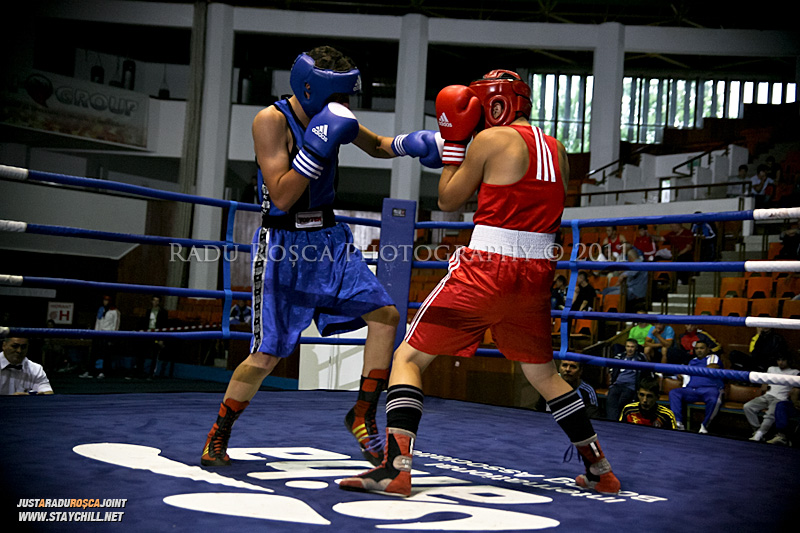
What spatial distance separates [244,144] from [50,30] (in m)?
4.32

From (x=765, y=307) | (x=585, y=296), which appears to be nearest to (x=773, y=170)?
(x=765, y=307)

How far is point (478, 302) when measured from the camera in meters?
1.88

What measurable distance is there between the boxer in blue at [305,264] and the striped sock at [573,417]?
21.6 inches

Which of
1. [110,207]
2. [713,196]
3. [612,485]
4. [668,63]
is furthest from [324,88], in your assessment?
[668,63]

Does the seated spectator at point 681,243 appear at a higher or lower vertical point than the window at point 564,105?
lower

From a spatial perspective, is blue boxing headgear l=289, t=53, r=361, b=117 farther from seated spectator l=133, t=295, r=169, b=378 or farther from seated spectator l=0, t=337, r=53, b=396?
seated spectator l=133, t=295, r=169, b=378

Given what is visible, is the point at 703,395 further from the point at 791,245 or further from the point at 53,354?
the point at 53,354

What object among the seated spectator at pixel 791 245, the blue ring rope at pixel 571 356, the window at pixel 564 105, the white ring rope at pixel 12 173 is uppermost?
the window at pixel 564 105

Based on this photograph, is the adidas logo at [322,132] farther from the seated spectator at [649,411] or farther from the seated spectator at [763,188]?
the seated spectator at [763,188]

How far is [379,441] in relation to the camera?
7.23ft

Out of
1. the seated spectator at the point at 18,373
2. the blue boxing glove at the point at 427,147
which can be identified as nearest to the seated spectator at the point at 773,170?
the blue boxing glove at the point at 427,147

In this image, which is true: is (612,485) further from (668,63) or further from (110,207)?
(668,63)

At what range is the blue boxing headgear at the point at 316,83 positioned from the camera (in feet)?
6.66

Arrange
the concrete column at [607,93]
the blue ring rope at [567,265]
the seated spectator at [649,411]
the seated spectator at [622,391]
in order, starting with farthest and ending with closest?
the concrete column at [607,93] → the seated spectator at [622,391] → the seated spectator at [649,411] → the blue ring rope at [567,265]
